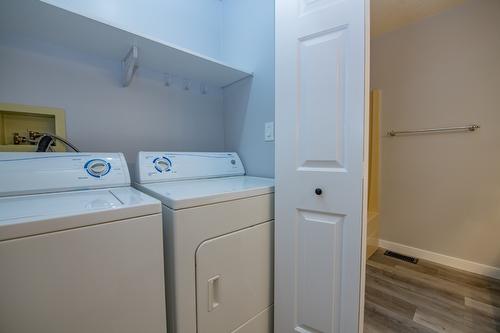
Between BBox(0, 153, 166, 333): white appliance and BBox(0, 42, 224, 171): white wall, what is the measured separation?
457 mm

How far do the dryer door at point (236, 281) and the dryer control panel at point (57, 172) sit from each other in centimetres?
64

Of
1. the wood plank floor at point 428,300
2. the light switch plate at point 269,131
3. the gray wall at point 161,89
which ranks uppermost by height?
the gray wall at point 161,89

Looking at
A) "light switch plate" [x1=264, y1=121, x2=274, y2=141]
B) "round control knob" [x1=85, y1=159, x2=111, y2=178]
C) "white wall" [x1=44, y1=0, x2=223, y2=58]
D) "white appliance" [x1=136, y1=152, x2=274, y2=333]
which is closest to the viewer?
"white appliance" [x1=136, y1=152, x2=274, y2=333]

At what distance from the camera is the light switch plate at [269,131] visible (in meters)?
1.56

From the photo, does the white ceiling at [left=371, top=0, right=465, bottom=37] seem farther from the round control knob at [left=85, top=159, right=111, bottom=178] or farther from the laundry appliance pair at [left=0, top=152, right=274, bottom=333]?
the round control knob at [left=85, top=159, right=111, bottom=178]

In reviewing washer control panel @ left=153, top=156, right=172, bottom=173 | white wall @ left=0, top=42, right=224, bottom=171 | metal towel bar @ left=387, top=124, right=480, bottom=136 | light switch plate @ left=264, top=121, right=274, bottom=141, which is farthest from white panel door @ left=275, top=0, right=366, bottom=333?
metal towel bar @ left=387, top=124, right=480, bottom=136

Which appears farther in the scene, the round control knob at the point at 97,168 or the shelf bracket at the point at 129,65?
the shelf bracket at the point at 129,65

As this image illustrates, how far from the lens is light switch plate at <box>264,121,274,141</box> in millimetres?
1562

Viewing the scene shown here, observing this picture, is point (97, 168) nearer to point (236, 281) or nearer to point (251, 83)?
point (236, 281)

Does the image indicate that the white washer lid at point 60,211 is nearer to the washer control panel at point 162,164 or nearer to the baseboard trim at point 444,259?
the washer control panel at point 162,164

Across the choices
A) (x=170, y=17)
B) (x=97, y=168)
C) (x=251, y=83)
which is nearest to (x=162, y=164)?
(x=97, y=168)

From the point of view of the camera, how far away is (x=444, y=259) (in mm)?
2180

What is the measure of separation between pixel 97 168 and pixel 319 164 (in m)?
1.13

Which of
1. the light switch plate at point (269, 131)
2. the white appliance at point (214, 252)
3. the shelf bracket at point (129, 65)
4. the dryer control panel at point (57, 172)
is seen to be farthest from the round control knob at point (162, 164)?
the light switch plate at point (269, 131)
